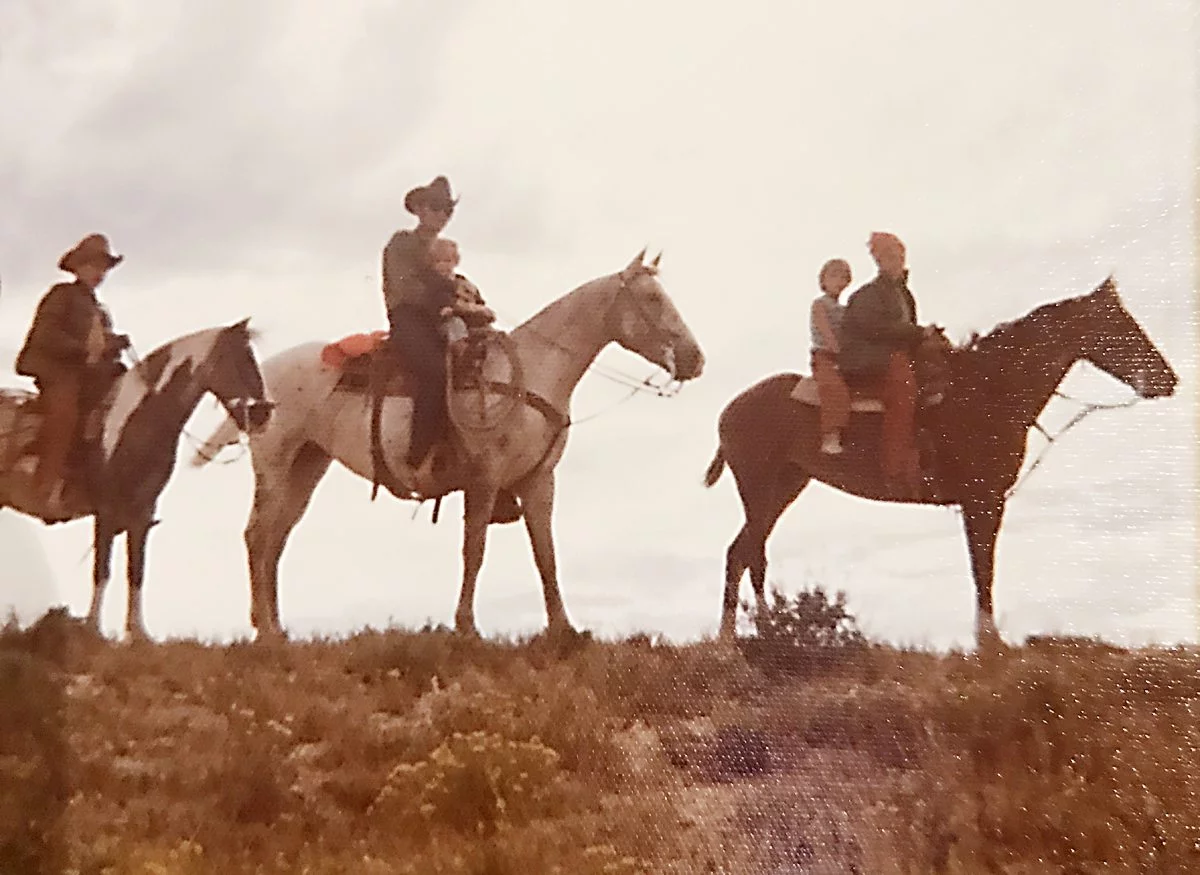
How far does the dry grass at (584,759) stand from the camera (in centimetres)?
147

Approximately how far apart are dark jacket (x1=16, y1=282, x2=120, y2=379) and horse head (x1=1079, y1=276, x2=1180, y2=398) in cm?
167

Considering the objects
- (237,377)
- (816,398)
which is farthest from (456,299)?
(816,398)

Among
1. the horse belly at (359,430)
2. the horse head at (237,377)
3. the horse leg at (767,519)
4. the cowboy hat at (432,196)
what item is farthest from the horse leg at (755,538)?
the horse head at (237,377)

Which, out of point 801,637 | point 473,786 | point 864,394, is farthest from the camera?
point 864,394

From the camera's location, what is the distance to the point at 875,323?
173 cm

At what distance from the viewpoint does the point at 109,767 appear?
1.54m

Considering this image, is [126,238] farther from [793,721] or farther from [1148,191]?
[1148,191]

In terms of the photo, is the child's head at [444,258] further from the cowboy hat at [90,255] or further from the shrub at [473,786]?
the shrub at [473,786]

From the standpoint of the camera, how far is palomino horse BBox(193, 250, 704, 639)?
67.2 inches

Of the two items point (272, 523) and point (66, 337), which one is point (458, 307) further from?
point (66, 337)

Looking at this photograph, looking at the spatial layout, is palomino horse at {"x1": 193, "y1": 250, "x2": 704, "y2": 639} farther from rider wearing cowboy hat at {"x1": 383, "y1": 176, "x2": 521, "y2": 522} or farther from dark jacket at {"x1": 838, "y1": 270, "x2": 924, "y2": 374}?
dark jacket at {"x1": 838, "y1": 270, "x2": 924, "y2": 374}

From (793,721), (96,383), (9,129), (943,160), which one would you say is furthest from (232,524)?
(943,160)

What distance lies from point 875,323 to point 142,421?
1.27 m

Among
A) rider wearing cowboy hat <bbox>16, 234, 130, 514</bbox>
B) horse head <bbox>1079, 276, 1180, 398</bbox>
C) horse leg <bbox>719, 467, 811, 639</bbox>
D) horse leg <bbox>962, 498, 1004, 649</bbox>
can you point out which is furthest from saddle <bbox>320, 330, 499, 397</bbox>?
horse head <bbox>1079, 276, 1180, 398</bbox>
